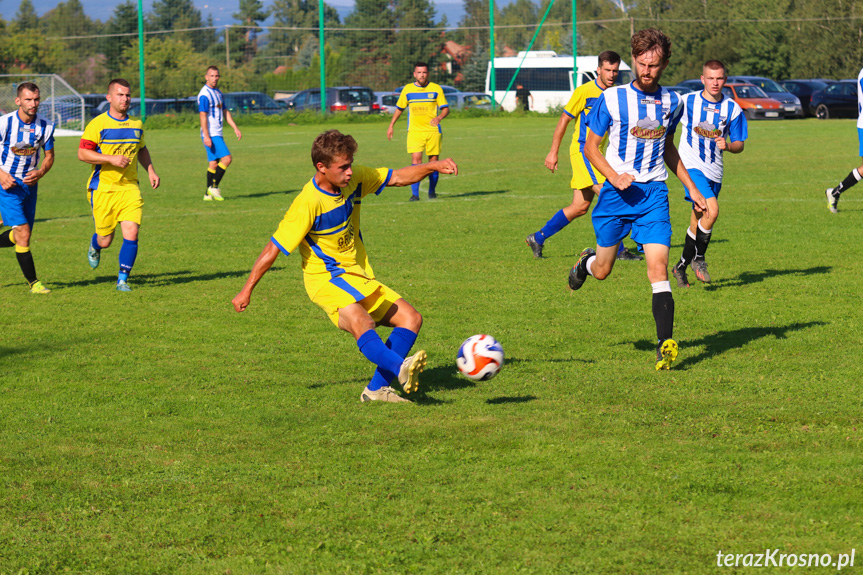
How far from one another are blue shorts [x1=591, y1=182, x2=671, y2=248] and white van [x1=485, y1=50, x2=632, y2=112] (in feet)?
126

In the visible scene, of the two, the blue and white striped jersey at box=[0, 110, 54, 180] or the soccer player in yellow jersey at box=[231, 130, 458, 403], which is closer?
the soccer player in yellow jersey at box=[231, 130, 458, 403]

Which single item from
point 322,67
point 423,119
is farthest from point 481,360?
point 322,67

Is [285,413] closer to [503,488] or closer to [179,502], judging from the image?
[179,502]

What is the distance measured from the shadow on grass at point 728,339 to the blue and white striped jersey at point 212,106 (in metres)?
12.1

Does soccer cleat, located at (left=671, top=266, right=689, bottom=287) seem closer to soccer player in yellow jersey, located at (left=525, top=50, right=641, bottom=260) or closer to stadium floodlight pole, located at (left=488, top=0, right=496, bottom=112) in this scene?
soccer player in yellow jersey, located at (left=525, top=50, right=641, bottom=260)

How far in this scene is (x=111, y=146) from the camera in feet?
32.8

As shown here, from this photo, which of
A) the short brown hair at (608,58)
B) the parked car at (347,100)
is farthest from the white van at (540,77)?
the short brown hair at (608,58)

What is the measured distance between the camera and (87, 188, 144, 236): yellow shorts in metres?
9.94

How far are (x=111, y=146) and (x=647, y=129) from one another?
5725 mm

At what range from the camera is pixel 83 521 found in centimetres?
429

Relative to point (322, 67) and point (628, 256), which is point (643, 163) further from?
point (322, 67)

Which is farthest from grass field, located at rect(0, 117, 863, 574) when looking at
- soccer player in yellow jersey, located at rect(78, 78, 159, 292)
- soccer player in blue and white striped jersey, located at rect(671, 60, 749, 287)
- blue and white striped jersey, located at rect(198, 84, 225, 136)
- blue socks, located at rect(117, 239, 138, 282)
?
blue and white striped jersey, located at rect(198, 84, 225, 136)

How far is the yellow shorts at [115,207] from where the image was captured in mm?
9938

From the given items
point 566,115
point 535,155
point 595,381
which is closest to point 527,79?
point 535,155
